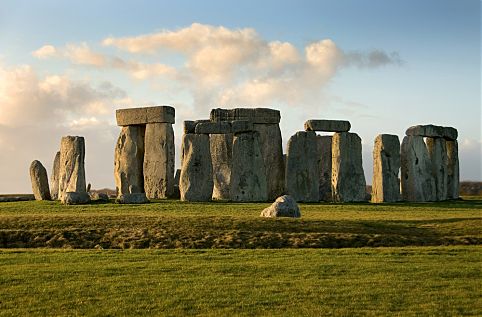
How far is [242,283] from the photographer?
568 inches

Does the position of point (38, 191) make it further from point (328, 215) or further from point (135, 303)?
point (135, 303)

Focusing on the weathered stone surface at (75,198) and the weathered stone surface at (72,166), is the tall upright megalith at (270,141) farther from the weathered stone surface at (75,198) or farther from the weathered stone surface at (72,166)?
the weathered stone surface at (75,198)

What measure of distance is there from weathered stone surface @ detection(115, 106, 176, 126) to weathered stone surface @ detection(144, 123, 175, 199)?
0.89 feet

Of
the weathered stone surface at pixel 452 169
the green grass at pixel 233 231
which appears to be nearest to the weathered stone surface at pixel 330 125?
the weathered stone surface at pixel 452 169

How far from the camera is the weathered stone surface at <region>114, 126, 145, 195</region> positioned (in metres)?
35.4

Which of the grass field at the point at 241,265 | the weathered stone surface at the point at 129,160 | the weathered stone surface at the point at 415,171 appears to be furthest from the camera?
the weathered stone surface at the point at 129,160

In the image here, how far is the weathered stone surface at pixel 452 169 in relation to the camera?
38.5 m

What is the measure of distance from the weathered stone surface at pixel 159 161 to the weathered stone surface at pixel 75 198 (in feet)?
13.0

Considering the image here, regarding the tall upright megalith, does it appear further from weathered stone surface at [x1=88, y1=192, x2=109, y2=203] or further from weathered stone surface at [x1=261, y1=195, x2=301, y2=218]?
weathered stone surface at [x1=261, y1=195, x2=301, y2=218]

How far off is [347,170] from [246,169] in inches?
193

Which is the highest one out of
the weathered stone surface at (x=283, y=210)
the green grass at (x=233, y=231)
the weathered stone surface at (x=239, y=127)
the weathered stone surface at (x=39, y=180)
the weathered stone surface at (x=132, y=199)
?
the weathered stone surface at (x=239, y=127)

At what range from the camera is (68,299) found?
44.0 ft

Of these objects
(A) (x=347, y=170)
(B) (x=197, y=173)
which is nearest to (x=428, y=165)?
(A) (x=347, y=170)

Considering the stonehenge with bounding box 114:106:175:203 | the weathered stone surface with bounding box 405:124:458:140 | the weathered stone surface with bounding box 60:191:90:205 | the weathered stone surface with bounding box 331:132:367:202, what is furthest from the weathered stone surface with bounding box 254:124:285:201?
the weathered stone surface with bounding box 60:191:90:205
